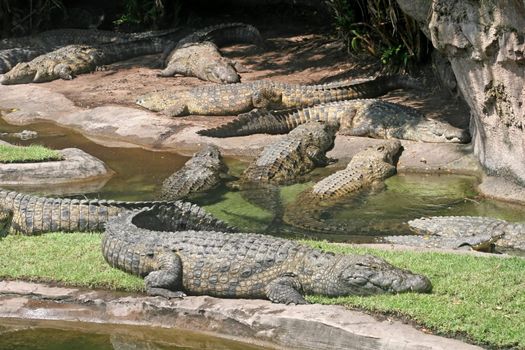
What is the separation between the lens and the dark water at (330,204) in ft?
27.2

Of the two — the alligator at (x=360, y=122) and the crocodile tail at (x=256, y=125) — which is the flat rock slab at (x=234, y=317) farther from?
the alligator at (x=360, y=122)

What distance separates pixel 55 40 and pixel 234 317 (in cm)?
1336

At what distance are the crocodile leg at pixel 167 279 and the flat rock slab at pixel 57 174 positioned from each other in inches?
134

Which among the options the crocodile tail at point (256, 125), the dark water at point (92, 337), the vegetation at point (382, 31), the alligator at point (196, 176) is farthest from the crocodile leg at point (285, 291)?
the vegetation at point (382, 31)

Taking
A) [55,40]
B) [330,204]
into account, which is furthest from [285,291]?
[55,40]

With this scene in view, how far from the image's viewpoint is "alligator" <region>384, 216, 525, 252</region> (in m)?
7.48

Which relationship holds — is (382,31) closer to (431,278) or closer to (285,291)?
(431,278)

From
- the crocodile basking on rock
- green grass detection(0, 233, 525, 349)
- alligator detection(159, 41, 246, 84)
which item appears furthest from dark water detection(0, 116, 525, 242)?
the crocodile basking on rock

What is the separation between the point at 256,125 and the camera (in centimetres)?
1145

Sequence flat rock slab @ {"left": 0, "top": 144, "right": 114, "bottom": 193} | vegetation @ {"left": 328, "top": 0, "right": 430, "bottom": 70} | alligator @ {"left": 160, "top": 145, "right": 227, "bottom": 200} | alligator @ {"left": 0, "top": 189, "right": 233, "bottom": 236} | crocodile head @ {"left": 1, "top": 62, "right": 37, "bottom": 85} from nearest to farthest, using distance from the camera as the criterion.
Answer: alligator @ {"left": 0, "top": 189, "right": 233, "bottom": 236}
alligator @ {"left": 160, "top": 145, "right": 227, "bottom": 200}
flat rock slab @ {"left": 0, "top": 144, "right": 114, "bottom": 193}
vegetation @ {"left": 328, "top": 0, "right": 430, "bottom": 70}
crocodile head @ {"left": 1, "top": 62, "right": 37, "bottom": 85}

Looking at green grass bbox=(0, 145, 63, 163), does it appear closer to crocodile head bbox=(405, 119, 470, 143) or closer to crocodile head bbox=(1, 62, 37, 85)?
crocodile head bbox=(405, 119, 470, 143)

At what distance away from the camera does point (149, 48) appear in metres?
16.9

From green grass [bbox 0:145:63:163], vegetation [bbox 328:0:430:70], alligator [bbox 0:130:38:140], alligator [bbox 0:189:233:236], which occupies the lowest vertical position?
alligator [bbox 0:130:38:140]

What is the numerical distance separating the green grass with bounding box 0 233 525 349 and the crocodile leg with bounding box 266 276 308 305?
151mm
